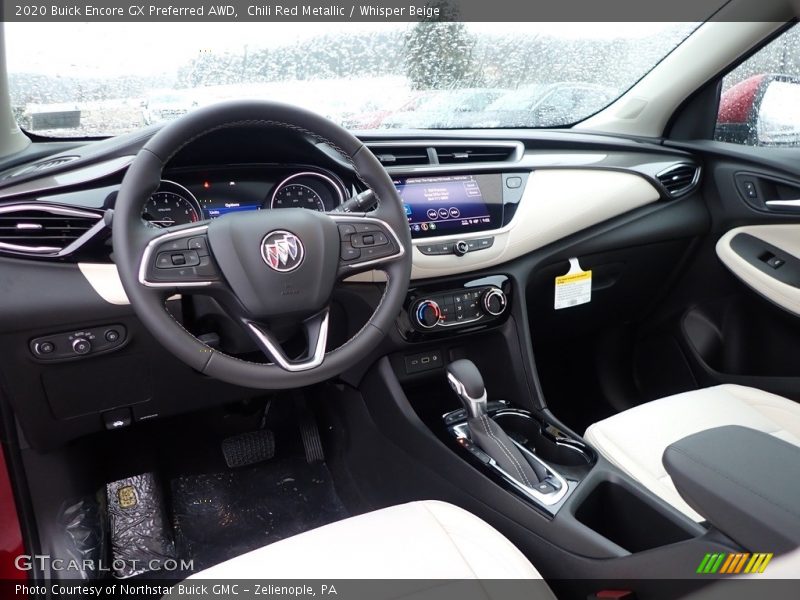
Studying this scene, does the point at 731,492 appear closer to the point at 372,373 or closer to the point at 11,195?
the point at 372,373

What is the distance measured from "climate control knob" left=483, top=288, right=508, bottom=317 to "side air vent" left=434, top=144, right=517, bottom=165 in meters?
0.41

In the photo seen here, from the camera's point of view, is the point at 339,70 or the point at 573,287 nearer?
the point at 339,70

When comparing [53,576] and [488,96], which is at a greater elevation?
[488,96]

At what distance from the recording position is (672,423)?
161cm

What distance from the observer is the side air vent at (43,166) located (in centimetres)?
130

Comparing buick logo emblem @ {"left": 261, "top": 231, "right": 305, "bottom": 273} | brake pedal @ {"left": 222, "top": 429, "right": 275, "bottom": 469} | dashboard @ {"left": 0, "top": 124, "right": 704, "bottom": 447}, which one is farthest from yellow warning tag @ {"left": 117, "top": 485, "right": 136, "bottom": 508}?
buick logo emblem @ {"left": 261, "top": 231, "right": 305, "bottom": 273}

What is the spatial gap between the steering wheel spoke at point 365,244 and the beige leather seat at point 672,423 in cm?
77

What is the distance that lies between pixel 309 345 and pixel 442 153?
865 mm

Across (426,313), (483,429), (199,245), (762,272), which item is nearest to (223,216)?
(199,245)

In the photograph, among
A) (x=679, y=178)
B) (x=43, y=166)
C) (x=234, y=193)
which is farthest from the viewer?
(x=679, y=178)

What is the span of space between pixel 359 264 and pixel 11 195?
27.9 inches

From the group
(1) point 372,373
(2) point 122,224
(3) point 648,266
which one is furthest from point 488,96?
(2) point 122,224

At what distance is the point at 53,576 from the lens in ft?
5.08

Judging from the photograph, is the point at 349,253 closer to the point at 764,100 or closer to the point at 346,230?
the point at 346,230
